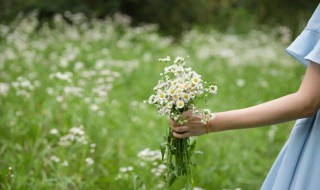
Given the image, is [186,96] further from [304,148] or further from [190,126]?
[304,148]

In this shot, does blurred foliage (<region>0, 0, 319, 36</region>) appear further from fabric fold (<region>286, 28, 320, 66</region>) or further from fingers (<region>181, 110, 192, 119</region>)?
fabric fold (<region>286, 28, 320, 66</region>)

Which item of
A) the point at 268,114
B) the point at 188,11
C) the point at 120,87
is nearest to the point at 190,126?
the point at 268,114

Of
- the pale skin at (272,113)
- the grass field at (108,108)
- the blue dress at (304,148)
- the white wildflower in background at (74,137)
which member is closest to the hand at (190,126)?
the pale skin at (272,113)

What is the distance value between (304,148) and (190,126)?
0.37 m

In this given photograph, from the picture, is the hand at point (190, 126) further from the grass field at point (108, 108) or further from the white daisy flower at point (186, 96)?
the grass field at point (108, 108)

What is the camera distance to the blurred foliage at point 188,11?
8359 millimetres

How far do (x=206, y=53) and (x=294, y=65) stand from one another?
153 centimetres

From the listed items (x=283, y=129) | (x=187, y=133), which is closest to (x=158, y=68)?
(x=283, y=129)

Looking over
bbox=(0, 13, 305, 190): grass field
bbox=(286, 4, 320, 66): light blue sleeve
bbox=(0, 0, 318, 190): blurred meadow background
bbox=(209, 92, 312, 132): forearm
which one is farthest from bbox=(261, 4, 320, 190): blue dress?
bbox=(0, 13, 305, 190): grass field

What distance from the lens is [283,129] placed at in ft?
15.4

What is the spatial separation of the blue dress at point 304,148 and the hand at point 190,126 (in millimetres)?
289

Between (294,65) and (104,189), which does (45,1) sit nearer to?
(294,65)

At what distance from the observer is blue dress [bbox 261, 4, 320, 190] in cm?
137

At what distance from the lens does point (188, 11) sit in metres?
10.2
